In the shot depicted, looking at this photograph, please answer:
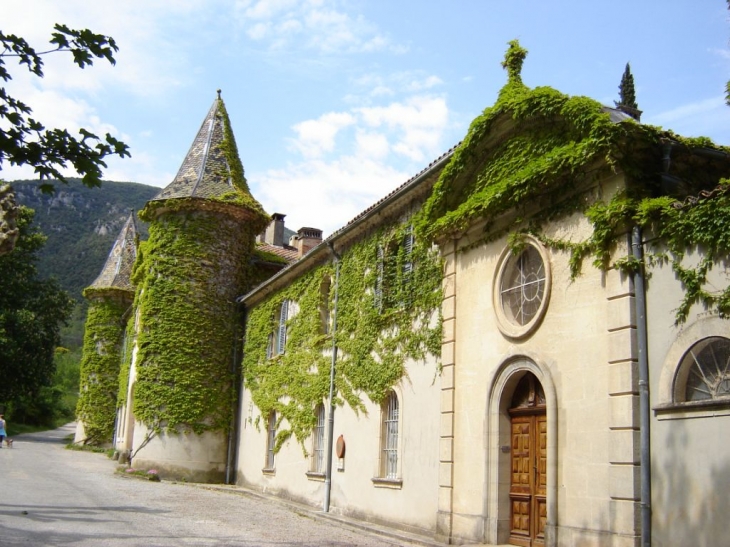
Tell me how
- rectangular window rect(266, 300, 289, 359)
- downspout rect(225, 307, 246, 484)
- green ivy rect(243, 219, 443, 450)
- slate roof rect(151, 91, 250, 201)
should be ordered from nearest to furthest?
green ivy rect(243, 219, 443, 450) < rectangular window rect(266, 300, 289, 359) < downspout rect(225, 307, 246, 484) < slate roof rect(151, 91, 250, 201)

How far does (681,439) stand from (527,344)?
3.02 m

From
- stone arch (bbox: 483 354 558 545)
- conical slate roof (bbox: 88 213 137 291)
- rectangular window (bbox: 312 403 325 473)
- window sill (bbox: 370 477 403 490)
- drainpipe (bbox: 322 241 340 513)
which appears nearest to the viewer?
stone arch (bbox: 483 354 558 545)

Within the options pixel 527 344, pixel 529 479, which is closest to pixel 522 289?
pixel 527 344

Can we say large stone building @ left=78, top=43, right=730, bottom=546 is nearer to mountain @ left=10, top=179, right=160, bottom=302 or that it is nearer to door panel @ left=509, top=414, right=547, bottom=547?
door panel @ left=509, top=414, right=547, bottom=547

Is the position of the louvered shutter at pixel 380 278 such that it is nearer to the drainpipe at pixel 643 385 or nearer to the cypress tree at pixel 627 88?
the drainpipe at pixel 643 385

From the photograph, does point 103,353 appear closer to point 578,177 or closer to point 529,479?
point 529,479

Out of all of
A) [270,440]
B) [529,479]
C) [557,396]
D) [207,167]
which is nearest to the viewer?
[557,396]

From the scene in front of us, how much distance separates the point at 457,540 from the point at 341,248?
8.41m

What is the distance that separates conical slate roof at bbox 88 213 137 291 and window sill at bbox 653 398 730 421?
32444 millimetres

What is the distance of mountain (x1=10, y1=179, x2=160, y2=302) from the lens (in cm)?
9819

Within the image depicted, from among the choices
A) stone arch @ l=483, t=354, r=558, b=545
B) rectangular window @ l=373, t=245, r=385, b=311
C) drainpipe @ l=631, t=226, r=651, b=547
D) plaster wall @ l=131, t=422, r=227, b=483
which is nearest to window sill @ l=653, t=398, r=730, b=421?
drainpipe @ l=631, t=226, r=651, b=547

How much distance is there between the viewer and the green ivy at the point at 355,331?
14469 millimetres

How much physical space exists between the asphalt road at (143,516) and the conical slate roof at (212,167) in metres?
9.57

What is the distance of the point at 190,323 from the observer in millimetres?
25438
